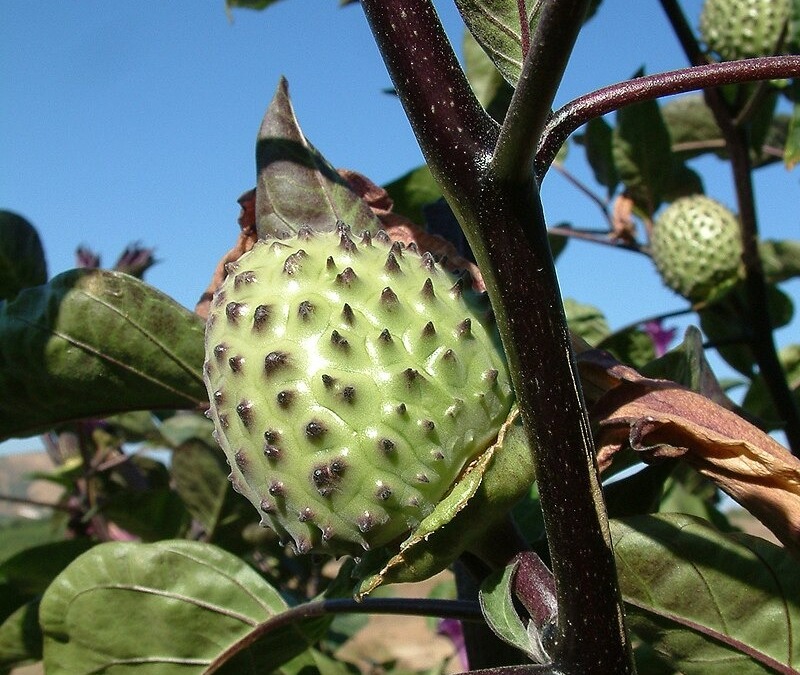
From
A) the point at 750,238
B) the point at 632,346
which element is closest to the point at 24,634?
the point at 632,346

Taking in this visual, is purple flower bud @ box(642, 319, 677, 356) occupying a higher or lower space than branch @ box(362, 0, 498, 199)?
lower

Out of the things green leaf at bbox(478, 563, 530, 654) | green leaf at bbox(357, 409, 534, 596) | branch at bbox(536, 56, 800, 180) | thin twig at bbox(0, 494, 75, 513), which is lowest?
thin twig at bbox(0, 494, 75, 513)

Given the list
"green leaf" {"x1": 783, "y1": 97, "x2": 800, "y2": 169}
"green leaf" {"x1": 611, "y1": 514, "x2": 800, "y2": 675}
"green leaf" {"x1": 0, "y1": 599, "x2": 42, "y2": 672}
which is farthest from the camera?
"green leaf" {"x1": 783, "y1": 97, "x2": 800, "y2": 169}

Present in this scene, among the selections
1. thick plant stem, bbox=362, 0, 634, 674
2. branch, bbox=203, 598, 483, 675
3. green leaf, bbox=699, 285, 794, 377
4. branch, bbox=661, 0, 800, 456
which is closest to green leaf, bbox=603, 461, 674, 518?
branch, bbox=203, 598, 483, 675

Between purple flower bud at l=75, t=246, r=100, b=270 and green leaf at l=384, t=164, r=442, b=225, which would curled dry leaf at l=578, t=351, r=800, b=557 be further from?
purple flower bud at l=75, t=246, r=100, b=270

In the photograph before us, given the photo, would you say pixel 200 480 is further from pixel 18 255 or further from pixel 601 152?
pixel 601 152

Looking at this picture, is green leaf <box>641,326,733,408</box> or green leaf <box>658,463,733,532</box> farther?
green leaf <box>658,463,733,532</box>

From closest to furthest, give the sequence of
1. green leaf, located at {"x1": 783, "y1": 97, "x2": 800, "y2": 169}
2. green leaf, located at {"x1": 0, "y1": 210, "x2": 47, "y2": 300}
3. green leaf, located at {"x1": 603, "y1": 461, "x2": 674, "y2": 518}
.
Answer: green leaf, located at {"x1": 603, "y1": 461, "x2": 674, "y2": 518} → green leaf, located at {"x1": 0, "y1": 210, "x2": 47, "y2": 300} → green leaf, located at {"x1": 783, "y1": 97, "x2": 800, "y2": 169}
